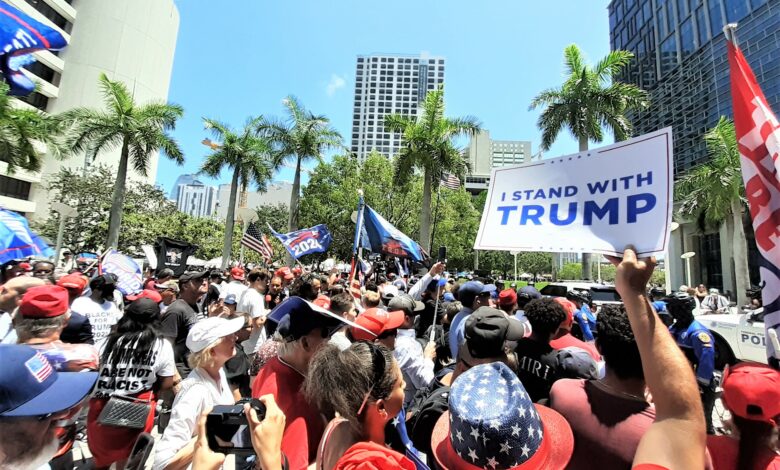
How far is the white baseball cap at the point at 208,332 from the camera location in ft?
8.19

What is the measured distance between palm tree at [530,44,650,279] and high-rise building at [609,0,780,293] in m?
6.23

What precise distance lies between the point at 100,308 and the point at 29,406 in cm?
393

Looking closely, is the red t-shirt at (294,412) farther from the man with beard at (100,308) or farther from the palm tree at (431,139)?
the palm tree at (431,139)

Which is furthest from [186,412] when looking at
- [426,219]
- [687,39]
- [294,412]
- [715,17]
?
[687,39]

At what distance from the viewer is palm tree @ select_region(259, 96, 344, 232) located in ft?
74.3

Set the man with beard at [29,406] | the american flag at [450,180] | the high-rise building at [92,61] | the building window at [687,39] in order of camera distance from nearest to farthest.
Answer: the man with beard at [29,406] → the american flag at [450,180] → the building window at [687,39] → the high-rise building at [92,61]

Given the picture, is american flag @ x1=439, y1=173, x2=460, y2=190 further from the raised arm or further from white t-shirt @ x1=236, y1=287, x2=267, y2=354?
the raised arm

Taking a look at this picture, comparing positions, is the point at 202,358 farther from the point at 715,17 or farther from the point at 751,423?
the point at 715,17

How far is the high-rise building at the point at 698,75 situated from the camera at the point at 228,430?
26.0 m

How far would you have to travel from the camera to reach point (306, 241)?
10.3 metres

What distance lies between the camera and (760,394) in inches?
59.7

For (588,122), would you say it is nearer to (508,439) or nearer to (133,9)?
(508,439)

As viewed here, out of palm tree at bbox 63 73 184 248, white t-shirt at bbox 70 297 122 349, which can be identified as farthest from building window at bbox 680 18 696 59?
white t-shirt at bbox 70 297 122 349

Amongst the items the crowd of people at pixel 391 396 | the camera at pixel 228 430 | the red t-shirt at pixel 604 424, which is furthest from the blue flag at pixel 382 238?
the camera at pixel 228 430
